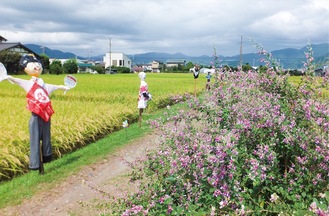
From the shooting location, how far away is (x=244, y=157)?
2855 millimetres

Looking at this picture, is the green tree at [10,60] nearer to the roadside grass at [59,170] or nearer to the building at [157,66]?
the roadside grass at [59,170]

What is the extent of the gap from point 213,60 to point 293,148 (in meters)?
1.63

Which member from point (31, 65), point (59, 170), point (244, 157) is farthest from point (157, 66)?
point (244, 157)

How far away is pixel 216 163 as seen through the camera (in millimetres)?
2605

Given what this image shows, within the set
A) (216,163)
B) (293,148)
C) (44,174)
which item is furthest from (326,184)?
(44,174)

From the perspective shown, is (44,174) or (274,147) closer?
(274,147)

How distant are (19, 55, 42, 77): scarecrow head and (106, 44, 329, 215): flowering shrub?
393 cm

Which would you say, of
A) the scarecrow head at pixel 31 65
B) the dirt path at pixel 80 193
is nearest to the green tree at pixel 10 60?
the scarecrow head at pixel 31 65

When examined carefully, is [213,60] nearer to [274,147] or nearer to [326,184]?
[274,147]

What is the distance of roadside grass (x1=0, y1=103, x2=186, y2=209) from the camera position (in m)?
5.34

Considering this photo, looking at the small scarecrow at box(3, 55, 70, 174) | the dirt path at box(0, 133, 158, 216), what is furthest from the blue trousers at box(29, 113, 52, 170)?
the dirt path at box(0, 133, 158, 216)

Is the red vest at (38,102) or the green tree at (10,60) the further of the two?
the green tree at (10,60)

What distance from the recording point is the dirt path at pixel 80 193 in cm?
485

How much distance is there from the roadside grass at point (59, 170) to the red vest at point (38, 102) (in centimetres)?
107
